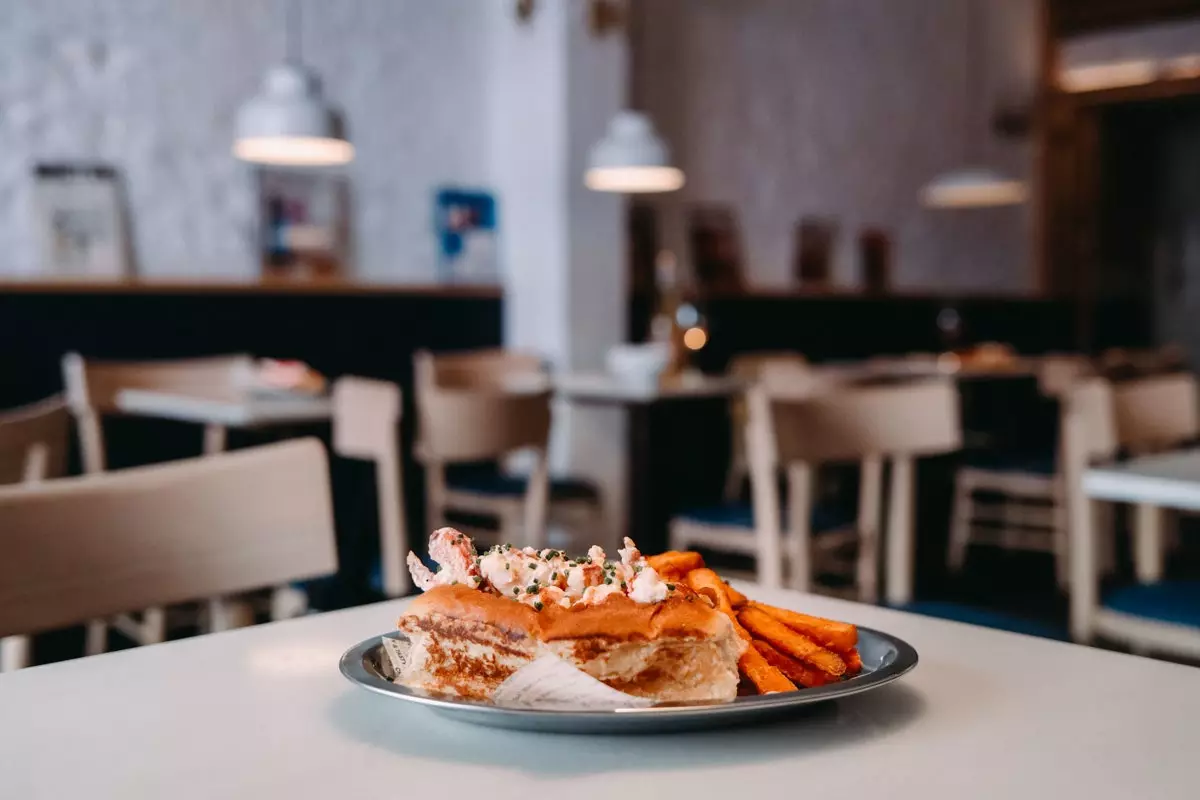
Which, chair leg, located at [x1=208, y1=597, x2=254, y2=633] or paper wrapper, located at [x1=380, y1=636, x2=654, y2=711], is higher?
paper wrapper, located at [x1=380, y1=636, x2=654, y2=711]

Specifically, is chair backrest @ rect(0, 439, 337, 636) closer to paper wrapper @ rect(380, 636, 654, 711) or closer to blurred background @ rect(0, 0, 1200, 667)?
paper wrapper @ rect(380, 636, 654, 711)

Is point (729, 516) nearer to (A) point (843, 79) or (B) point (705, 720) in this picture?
(B) point (705, 720)

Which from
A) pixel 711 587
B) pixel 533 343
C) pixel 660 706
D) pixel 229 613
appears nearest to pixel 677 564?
pixel 711 587

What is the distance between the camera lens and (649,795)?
63 cm

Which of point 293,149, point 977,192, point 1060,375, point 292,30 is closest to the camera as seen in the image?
point 293,149

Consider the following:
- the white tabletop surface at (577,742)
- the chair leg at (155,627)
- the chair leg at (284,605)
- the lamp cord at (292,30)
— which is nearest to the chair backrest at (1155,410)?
the chair leg at (284,605)

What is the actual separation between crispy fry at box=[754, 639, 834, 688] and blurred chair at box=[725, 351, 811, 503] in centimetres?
374

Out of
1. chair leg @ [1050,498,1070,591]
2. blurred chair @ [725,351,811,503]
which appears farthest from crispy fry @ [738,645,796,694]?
chair leg @ [1050,498,1070,591]

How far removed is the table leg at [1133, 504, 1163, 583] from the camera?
96.7 inches

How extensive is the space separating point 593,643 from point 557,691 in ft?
0.11

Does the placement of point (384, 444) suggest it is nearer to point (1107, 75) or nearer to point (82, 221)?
point (82, 221)

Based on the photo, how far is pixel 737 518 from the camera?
3488 millimetres

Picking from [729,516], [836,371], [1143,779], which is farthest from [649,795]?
[836,371]

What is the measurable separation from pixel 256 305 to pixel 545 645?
4603 mm
